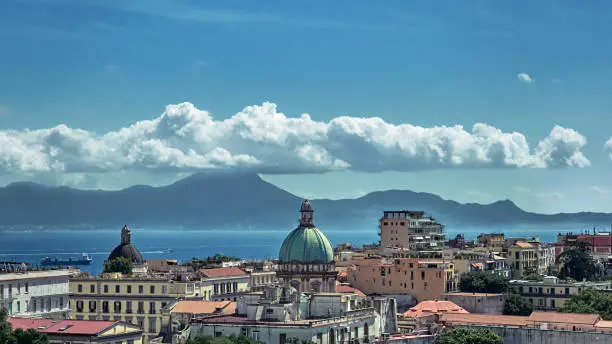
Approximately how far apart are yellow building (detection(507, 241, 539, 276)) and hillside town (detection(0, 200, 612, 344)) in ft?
0.74

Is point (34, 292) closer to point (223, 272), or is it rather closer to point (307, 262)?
point (307, 262)

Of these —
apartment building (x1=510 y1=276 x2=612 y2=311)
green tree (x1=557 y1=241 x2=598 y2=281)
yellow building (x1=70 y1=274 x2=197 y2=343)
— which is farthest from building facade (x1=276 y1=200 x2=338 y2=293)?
green tree (x1=557 y1=241 x2=598 y2=281)

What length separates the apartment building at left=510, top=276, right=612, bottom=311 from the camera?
124188 mm

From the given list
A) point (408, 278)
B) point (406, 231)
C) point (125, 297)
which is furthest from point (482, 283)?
point (406, 231)

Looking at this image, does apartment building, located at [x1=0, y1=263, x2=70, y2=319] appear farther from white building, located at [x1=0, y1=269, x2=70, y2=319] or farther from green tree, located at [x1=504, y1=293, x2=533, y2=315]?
green tree, located at [x1=504, y1=293, x2=533, y2=315]

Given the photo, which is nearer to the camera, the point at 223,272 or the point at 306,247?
the point at 306,247

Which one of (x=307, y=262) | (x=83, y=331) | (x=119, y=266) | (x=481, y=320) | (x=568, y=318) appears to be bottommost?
(x=481, y=320)

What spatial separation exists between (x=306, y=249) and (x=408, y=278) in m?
26.1

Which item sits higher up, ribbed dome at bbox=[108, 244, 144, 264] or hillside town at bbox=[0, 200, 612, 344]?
ribbed dome at bbox=[108, 244, 144, 264]

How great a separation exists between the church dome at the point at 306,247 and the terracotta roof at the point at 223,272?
61.4 ft

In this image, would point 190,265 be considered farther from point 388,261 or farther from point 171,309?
point 171,309

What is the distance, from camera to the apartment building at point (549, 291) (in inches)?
4889

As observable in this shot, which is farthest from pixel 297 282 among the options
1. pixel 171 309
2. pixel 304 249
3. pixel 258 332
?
pixel 258 332

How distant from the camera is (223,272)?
12850 cm
